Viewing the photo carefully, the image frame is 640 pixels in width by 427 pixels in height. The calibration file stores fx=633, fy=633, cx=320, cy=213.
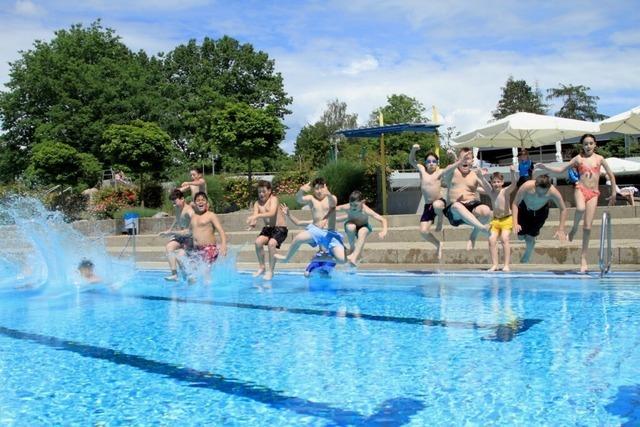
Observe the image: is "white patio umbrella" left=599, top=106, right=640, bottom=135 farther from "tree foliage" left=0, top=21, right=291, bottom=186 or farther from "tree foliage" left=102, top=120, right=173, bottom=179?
"tree foliage" left=0, top=21, right=291, bottom=186

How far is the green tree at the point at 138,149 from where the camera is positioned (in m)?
23.2

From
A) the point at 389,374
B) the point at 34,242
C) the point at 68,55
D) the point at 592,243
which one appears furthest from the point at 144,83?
the point at 389,374

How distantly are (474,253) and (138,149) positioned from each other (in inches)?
623

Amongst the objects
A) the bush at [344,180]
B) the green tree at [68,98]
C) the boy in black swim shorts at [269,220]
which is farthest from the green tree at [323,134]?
the boy in black swim shorts at [269,220]

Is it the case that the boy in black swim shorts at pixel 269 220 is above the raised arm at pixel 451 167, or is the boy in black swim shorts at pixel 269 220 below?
below

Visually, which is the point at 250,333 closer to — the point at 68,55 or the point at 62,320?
the point at 62,320

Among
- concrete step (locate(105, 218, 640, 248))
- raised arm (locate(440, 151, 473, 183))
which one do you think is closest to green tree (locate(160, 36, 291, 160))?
concrete step (locate(105, 218, 640, 248))

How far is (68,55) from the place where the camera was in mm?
43750

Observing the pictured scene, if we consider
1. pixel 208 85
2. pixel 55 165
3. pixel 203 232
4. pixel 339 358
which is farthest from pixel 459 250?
pixel 208 85

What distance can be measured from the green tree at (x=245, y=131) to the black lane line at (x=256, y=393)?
55.4ft

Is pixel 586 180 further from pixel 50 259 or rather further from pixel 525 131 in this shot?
pixel 50 259

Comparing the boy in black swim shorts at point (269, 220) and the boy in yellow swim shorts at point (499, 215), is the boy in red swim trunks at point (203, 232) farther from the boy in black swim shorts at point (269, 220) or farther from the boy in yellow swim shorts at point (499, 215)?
the boy in yellow swim shorts at point (499, 215)

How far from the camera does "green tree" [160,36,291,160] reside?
49.2m

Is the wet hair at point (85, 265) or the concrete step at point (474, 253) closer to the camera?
the concrete step at point (474, 253)
